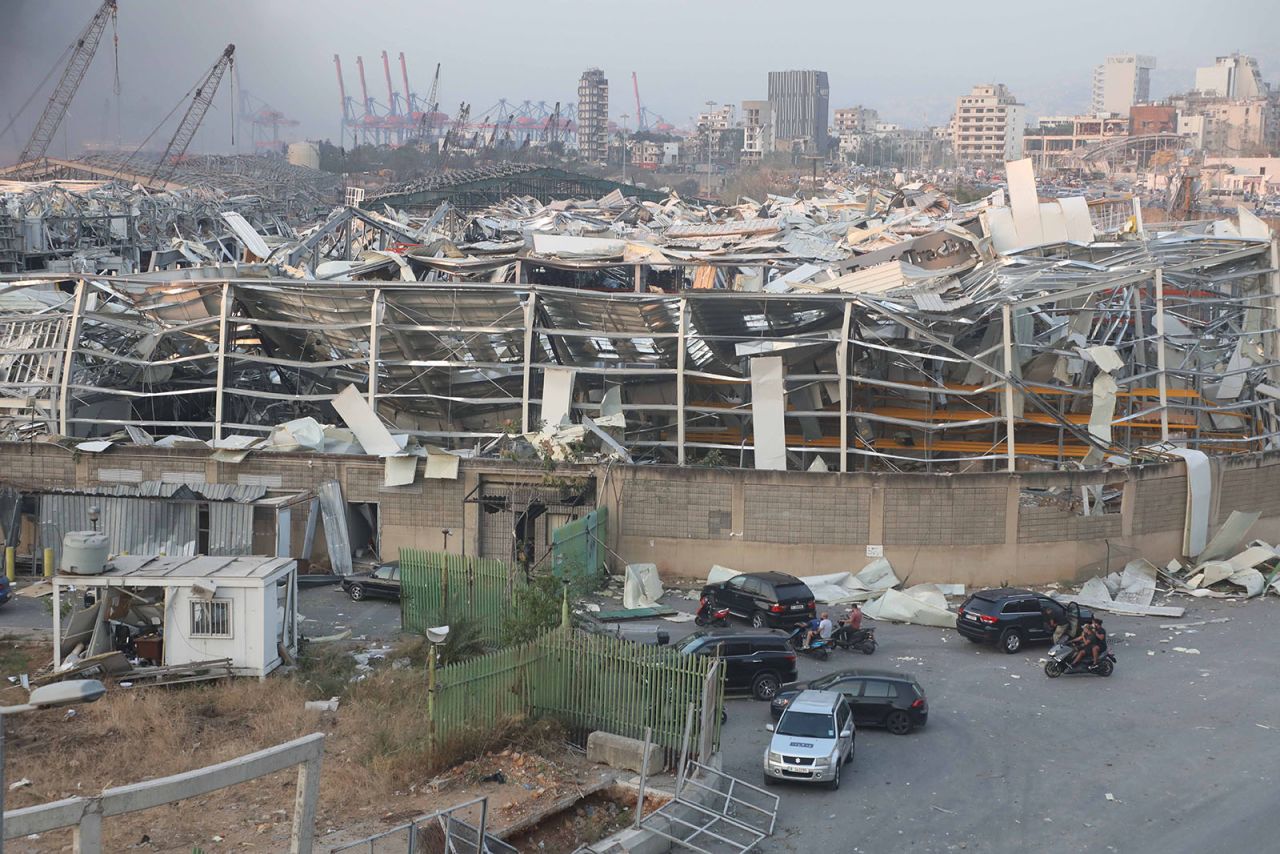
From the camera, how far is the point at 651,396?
25312mm

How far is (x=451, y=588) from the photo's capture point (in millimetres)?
17625

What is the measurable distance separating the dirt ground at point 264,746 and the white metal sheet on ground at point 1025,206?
1846 cm

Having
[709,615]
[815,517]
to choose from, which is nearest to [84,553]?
[709,615]

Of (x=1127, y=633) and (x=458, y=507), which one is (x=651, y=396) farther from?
(x=1127, y=633)

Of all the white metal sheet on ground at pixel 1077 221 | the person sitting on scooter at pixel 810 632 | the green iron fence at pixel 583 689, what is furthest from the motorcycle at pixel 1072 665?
the white metal sheet on ground at pixel 1077 221

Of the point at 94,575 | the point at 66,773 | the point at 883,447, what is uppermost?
the point at 883,447

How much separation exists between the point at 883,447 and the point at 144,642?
13.4 m

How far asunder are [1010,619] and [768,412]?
605 cm

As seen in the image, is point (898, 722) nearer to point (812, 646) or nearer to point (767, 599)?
point (812, 646)

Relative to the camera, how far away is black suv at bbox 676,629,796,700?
52.0ft

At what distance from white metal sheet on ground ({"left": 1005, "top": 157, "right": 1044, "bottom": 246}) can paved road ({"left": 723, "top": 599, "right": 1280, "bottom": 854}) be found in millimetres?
12048

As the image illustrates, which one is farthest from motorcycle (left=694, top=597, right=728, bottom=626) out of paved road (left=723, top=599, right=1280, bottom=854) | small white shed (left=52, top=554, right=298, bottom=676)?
small white shed (left=52, top=554, right=298, bottom=676)

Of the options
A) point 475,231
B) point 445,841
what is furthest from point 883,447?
point 475,231

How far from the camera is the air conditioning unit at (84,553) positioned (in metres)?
15.6
